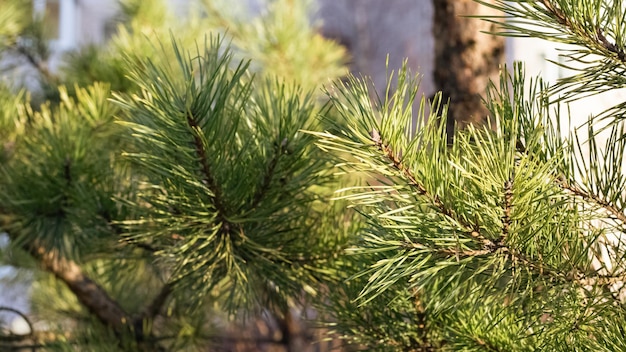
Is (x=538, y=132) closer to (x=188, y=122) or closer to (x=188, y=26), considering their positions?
(x=188, y=122)

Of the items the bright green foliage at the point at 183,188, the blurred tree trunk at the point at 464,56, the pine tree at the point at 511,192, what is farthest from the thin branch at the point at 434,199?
the blurred tree trunk at the point at 464,56

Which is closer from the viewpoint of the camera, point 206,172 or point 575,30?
point 575,30

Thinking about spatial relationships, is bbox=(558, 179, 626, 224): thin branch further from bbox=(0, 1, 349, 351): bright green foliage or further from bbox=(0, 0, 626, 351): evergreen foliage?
bbox=(0, 1, 349, 351): bright green foliage

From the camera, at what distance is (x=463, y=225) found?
1.01 feet

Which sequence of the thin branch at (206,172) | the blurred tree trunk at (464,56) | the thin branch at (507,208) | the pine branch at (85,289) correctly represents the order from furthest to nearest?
1. the pine branch at (85,289)
2. the blurred tree trunk at (464,56)
3. the thin branch at (206,172)
4. the thin branch at (507,208)

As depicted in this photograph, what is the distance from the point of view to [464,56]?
1.98ft

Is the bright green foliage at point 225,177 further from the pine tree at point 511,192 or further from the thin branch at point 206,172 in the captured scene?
the pine tree at point 511,192

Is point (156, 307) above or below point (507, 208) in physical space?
below

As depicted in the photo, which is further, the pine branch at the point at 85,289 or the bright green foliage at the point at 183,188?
the pine branch at the point at 85,289

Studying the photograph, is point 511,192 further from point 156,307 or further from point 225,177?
point 156,307

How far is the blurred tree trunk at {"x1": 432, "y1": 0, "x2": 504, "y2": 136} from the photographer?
0.59 metres

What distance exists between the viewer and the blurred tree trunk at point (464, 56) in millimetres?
594

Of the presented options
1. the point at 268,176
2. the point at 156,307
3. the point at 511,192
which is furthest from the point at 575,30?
the point at 156,307

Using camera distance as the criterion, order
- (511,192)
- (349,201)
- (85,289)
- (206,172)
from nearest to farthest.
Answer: (511,192) → (206,172) → (349,201) → (85,289)
